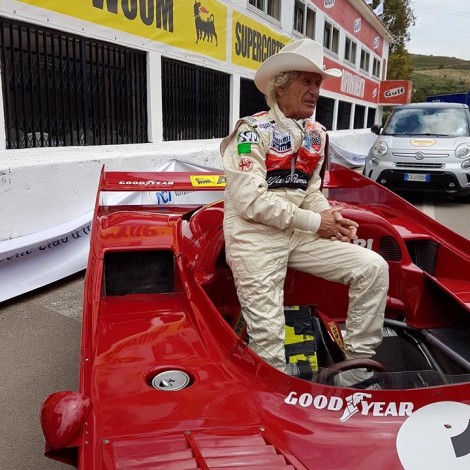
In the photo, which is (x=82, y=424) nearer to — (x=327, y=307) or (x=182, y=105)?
(x=327, y=307)

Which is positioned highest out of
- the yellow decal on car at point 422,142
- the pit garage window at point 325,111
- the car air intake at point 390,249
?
the pit garage window at point 325,111

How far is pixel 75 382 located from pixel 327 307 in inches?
58.0

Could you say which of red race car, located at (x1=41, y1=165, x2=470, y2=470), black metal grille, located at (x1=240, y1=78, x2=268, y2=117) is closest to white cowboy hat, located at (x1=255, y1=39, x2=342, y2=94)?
red race car, located at (x1=41, y1=165, x2=470, y2=470)

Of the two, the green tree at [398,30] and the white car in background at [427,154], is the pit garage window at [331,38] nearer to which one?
the white car in background at [427,154]

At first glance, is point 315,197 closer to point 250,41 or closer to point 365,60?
point 250,41

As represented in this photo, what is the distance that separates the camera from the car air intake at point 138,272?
95.5 inches

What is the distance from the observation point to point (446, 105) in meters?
9.60

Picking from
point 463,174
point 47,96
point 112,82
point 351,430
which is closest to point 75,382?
point 351,430

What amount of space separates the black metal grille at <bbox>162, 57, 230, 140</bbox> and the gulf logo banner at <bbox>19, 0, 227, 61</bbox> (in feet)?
1.50

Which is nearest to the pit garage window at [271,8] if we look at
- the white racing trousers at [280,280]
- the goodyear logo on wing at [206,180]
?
the goodyear logo on wing at [206,180]

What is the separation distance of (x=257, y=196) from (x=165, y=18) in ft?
24.6

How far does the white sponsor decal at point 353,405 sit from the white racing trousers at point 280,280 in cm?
33

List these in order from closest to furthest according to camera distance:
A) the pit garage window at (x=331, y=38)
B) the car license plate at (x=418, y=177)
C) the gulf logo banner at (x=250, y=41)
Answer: the car license plate at (x=418, y=177), the gulf logo banner at (x=250, y=41), the pit garage window at (x=331, y=38)

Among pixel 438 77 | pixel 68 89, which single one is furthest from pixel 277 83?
pixel 438 77
